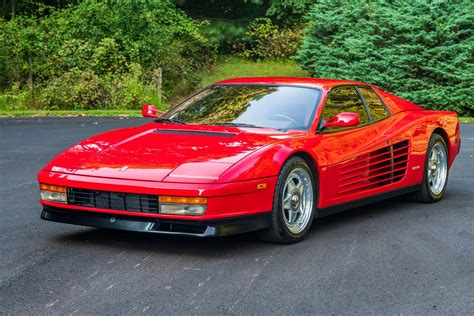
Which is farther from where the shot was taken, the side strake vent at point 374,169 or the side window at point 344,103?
the side window at point 344,103

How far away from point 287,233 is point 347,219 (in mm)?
1507

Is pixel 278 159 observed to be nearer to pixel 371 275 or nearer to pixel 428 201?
pixel 371 275

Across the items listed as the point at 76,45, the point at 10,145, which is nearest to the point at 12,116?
the point at 76,45

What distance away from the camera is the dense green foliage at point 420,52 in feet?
78.5

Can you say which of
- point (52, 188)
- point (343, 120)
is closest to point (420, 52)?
point (343, 120)

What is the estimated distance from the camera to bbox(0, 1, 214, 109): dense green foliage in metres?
24.7

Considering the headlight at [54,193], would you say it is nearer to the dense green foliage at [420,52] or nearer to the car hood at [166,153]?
the car hood at [166,153]

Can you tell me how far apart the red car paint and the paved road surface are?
350mm

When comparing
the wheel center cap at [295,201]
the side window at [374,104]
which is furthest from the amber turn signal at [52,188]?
the side window at [374,104]

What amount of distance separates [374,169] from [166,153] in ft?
7.25

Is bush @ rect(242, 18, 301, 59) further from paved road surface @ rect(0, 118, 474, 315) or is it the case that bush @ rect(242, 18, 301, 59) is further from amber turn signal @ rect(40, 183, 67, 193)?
amber turn signal @ rect(40, 183, 67, 193)

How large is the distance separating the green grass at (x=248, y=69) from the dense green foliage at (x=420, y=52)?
6.70m

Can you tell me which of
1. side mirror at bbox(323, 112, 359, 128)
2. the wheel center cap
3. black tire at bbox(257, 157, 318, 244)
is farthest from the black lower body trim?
side mirror at bbox(323, 112, 359, 128)

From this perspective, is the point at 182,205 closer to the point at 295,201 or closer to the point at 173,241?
the point at 173,241
